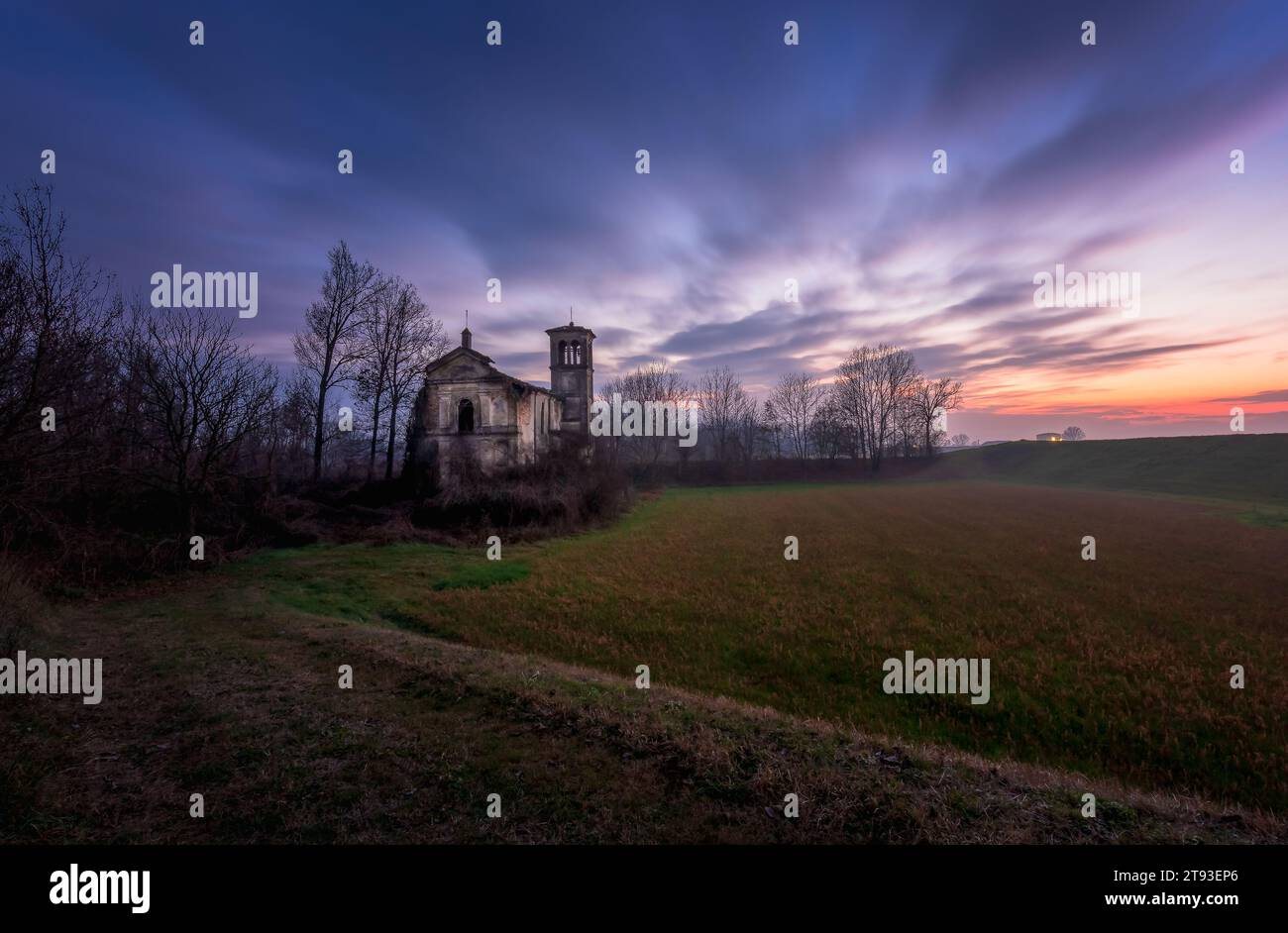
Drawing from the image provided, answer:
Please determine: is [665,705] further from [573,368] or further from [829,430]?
[829,430]

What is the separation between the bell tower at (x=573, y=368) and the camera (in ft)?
147

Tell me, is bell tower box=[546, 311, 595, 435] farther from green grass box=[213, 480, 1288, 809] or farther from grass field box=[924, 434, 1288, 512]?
grass field box=[924, 434, 1288, 512]

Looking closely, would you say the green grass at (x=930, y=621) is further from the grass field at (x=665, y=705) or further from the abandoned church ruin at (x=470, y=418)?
the abandoned church ruin at (x=470, y=418)

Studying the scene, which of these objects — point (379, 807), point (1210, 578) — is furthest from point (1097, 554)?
point (379, 807)

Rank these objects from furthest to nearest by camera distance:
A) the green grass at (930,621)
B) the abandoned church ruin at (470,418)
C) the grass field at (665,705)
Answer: the abandoned church ruin at (470,418), the green grass at (930,621), the grass field at (665,705)

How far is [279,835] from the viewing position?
157 inches

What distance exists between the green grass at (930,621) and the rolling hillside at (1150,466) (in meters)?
38.9

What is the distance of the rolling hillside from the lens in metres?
50.8

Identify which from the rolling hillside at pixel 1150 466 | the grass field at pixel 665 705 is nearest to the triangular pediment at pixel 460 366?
the grass field at pixel 665 705

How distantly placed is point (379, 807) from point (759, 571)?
591 inches

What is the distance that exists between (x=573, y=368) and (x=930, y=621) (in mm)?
37524

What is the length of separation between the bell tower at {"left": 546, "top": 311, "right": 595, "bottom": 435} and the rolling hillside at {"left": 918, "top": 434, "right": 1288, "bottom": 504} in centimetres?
5594

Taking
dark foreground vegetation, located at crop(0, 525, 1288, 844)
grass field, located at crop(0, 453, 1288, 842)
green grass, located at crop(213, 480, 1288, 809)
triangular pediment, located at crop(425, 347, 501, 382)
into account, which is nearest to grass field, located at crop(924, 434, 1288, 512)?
green grass, located at crop(213, 480, 1288, 809)
